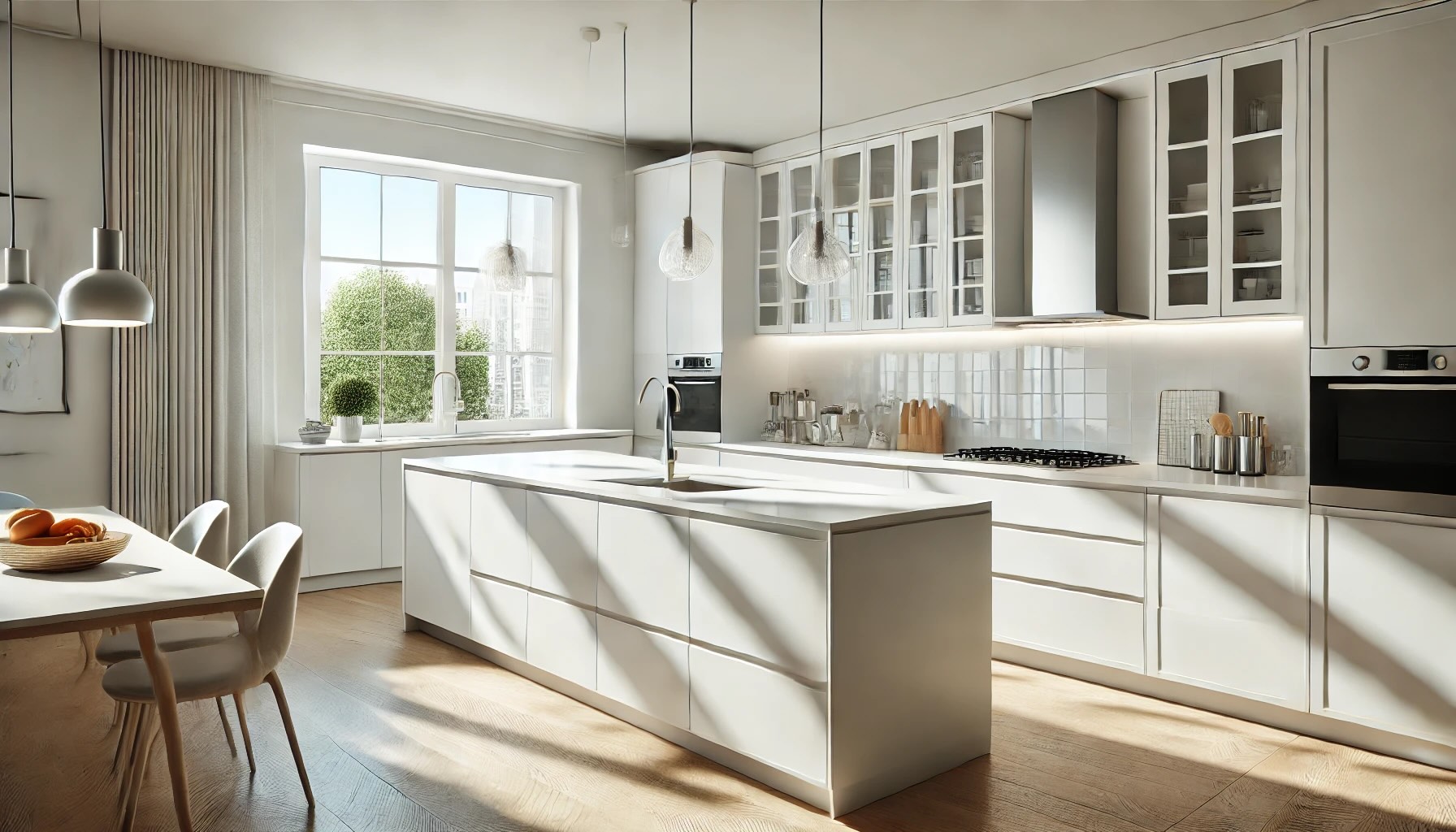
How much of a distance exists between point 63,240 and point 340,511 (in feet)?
6.23

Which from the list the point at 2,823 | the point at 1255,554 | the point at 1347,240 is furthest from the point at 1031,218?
the point at 2,823

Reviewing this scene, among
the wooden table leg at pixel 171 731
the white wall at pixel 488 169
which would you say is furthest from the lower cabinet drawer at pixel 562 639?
the white wall at pixel 488 169

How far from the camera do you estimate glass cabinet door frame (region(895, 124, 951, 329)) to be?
17.5ft

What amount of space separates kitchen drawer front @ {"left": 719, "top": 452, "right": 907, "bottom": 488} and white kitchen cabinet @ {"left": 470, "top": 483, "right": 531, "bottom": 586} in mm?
1412

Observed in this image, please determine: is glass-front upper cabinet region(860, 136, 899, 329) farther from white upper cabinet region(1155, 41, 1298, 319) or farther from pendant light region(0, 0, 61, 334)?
pendant light region(0, 0, 61, 334)

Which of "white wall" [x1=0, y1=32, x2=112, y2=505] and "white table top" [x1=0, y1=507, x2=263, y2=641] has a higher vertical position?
"white wall" [x1=0, y1=32, x2=112, y2=505]

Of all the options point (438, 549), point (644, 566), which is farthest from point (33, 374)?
point (644, 566)

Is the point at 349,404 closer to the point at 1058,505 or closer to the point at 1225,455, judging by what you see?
the point at 1058,505

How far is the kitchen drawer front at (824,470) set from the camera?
4.96 meters

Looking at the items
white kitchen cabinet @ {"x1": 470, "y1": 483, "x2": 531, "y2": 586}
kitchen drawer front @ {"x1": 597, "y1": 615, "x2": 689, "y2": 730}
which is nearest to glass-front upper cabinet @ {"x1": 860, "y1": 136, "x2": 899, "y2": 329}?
white kitchen cabinet @ {"x1": 470, "y1": 483, "x2": 531, "y2": 586}

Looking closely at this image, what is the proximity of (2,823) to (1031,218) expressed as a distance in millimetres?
4889

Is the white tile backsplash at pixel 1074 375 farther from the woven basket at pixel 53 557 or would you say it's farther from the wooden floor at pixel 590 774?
the woven basket at pixel 53 557

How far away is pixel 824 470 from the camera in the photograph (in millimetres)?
5391

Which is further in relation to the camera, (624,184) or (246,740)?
(624,184)
